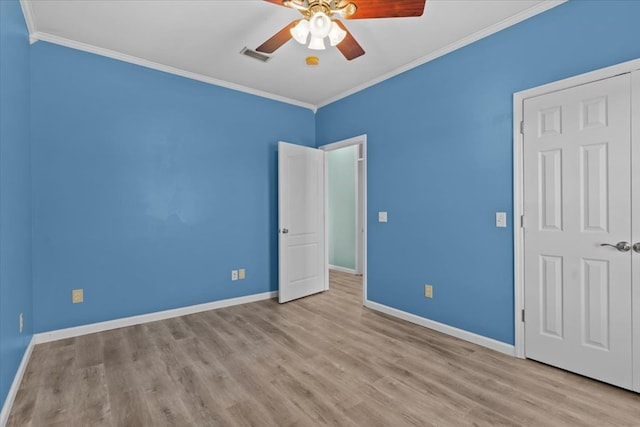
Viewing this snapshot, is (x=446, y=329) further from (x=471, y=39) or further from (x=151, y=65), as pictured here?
(x=151, y=65)

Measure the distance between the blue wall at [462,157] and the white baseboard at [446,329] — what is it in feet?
0.17

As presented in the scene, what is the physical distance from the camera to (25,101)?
8.46ft

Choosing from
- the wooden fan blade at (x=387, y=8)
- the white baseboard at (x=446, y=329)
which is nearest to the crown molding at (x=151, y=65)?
the wooden fan blade at (x=387, y=8)

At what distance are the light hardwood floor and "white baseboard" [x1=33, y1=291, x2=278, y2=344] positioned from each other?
0.09 meters

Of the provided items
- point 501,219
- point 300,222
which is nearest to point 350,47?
point 501,219

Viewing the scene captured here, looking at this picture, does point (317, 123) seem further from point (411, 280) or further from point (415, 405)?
point (415, 405)

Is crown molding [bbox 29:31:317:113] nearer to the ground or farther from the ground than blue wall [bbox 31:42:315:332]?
farther from the ground

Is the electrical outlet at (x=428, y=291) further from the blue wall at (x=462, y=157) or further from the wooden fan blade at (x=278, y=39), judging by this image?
the wooden fan blade at (x=278, y=39)

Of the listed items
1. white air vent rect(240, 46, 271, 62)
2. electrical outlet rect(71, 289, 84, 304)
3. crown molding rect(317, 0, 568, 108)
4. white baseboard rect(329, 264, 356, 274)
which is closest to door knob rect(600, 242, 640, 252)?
crown molding rect(317, 0, 568, 108)

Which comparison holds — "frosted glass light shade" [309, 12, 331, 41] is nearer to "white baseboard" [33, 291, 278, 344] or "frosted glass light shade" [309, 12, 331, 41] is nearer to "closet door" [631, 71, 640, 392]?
"closet door" [631, 71, 640, 392]

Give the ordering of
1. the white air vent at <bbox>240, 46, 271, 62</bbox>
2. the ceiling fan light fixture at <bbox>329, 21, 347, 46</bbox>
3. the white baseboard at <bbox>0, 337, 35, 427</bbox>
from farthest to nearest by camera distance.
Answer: the white air vent at <bbox>240, 46, 271, 62</bbox>
the ceiling fan light fixture at <bbox>329, 21, 347, 46</bbox>
the white baseboard at <bbox>0, 337, 35, 427</bbox>

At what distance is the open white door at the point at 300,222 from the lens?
408 cm

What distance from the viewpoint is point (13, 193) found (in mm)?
2141

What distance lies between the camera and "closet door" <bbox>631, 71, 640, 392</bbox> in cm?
203
